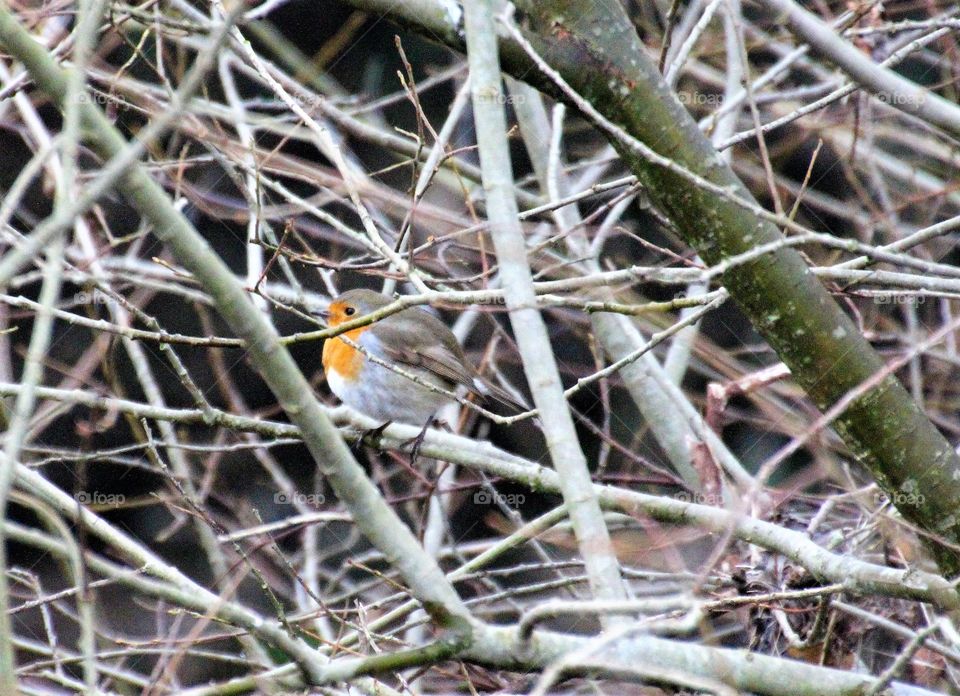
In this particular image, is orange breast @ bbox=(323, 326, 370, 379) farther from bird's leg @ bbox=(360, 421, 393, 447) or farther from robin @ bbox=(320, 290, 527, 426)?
bird's leg @ bbox=(360, 421, 393, 447)

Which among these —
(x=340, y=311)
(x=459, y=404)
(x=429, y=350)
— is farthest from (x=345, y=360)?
(x=459, y=404)

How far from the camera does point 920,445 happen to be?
267 centimetres

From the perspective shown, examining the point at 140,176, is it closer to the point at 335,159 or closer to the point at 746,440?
the point at 335,159

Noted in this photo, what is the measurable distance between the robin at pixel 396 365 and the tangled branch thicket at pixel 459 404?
195mm

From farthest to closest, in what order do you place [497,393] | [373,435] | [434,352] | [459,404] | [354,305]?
[459,404] → [434,352] → [354,305] → [497,393] → [373,435]

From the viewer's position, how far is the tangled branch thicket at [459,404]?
1865mm

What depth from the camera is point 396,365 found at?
477 centimetres

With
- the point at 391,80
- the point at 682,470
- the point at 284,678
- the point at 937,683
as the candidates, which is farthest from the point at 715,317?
the point at 284,678

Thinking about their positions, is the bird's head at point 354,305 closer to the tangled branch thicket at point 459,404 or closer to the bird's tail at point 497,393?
the tangled branch thicket at point 459,404

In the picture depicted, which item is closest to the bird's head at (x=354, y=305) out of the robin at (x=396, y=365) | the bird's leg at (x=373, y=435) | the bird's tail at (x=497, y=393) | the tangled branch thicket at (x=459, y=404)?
the robin at (x=396, y=365)

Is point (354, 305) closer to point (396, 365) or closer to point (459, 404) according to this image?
point (396, 365)

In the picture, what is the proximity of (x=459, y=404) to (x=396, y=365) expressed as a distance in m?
0.43

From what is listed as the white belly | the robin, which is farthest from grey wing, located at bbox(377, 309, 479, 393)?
the white belly

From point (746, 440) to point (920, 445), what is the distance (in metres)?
5.06
